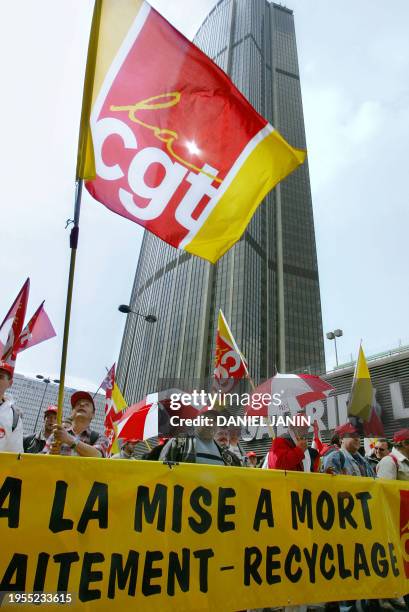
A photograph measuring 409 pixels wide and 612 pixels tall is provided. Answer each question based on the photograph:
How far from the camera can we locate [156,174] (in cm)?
386

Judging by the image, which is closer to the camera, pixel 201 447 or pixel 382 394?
pixel 201 447

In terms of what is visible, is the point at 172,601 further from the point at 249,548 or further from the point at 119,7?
the point at 119,7

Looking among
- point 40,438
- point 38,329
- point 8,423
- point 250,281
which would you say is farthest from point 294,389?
point 250,281

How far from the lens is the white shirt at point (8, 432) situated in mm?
3492

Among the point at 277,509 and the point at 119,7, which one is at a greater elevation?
the point at 119,7

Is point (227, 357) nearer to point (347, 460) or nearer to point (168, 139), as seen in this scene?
point (347, 460)

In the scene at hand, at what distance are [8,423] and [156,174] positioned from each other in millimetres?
2696

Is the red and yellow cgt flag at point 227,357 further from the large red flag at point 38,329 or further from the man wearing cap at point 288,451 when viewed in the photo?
the man wearing cap at point 288,451

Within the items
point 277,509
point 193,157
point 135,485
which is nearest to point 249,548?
point 277,509

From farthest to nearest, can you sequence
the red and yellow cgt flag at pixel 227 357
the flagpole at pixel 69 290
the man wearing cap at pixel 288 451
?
the red and yellow cgt flag at pixel 227 357 < the man wearing cap at pixel 288 451 < the flagpole at pixel 69 290

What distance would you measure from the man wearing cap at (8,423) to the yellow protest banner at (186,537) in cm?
115

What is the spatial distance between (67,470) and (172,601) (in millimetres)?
1070

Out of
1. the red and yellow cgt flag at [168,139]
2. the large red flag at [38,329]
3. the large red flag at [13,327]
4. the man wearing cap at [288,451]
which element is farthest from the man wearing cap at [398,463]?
the large red flag at [38,329]

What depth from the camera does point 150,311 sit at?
304 feet
